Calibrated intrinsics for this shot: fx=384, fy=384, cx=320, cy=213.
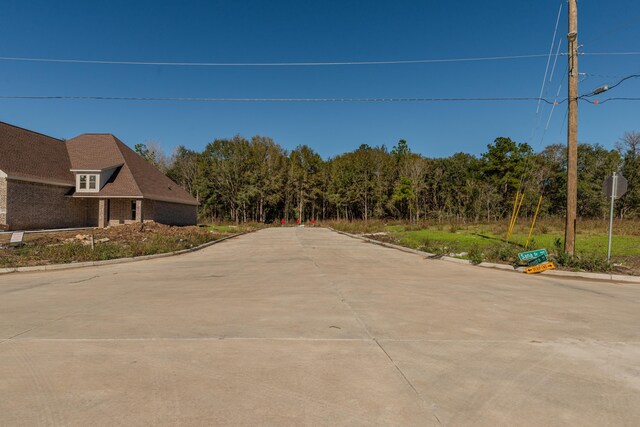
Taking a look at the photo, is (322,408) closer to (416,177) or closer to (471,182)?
(416,177)

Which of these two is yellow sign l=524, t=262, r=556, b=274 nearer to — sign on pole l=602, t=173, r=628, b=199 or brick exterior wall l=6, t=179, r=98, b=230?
sign on pole l=602, t=173, r=628, b=199

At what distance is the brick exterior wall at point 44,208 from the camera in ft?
90.4

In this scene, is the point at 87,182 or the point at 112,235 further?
the point at 87,182

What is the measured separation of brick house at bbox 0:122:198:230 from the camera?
1113 inches

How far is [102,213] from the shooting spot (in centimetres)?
3362

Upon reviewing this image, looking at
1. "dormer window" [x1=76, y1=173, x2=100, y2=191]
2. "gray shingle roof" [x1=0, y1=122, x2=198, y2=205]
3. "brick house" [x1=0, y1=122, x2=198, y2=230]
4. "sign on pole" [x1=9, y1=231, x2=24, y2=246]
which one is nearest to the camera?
"sign on pole" [x1=9, y1=231, x2=24, y2=246]

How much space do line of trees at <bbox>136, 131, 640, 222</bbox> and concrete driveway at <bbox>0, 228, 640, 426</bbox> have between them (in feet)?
187

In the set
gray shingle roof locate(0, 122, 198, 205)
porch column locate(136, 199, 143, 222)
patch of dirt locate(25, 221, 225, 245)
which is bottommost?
patch of dirt locate(25, 221, 225, 245)

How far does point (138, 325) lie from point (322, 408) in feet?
12.3

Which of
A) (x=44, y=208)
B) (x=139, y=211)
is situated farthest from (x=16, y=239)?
(x=139, y=211)

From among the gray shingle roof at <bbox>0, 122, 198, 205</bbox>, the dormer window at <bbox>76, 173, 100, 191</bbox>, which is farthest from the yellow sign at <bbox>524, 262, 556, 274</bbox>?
the dormer window at <bbox>76, 173, 100, 191</bbox>

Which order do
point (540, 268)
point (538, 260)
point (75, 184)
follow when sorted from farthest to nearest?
1. point (75, 184)
2. point (538, 260)
3. point (540, 268)

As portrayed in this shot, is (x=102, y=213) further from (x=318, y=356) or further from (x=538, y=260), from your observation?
(x=318, y=356)

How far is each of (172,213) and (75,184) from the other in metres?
9.22
